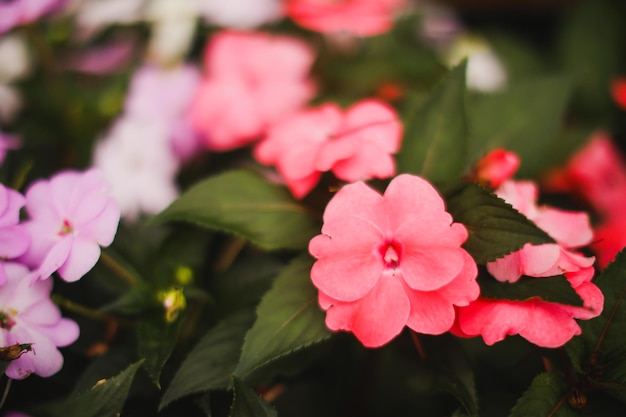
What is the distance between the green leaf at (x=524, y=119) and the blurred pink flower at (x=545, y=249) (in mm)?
272

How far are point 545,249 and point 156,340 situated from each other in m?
0.43

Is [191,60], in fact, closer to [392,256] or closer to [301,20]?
[301,20]

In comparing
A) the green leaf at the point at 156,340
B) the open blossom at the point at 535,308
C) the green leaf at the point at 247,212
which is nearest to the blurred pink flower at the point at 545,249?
the open blossom at the point at 535,308

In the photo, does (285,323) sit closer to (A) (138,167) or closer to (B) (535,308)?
(B) (535,308)

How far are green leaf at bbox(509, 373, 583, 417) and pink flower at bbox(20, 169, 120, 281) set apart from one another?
1.54 ft

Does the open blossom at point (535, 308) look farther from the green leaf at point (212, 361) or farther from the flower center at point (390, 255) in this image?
the green leaf at point (212, 361)

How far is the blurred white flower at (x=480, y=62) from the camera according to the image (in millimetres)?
1243

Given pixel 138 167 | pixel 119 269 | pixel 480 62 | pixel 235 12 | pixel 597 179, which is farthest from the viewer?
pixel 480 62

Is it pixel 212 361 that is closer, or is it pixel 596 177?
pixel 212 361

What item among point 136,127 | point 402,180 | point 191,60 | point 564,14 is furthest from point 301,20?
point 564,14

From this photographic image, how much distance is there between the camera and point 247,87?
97 cm

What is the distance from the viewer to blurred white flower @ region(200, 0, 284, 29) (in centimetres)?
114

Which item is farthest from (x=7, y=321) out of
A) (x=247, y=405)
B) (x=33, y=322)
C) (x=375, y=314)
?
(x=375, y=314)

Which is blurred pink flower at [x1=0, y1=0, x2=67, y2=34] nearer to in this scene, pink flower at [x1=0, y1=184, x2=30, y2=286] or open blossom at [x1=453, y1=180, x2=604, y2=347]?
pink flower at [x1=0, y1=184, x2=30, y2=286]
